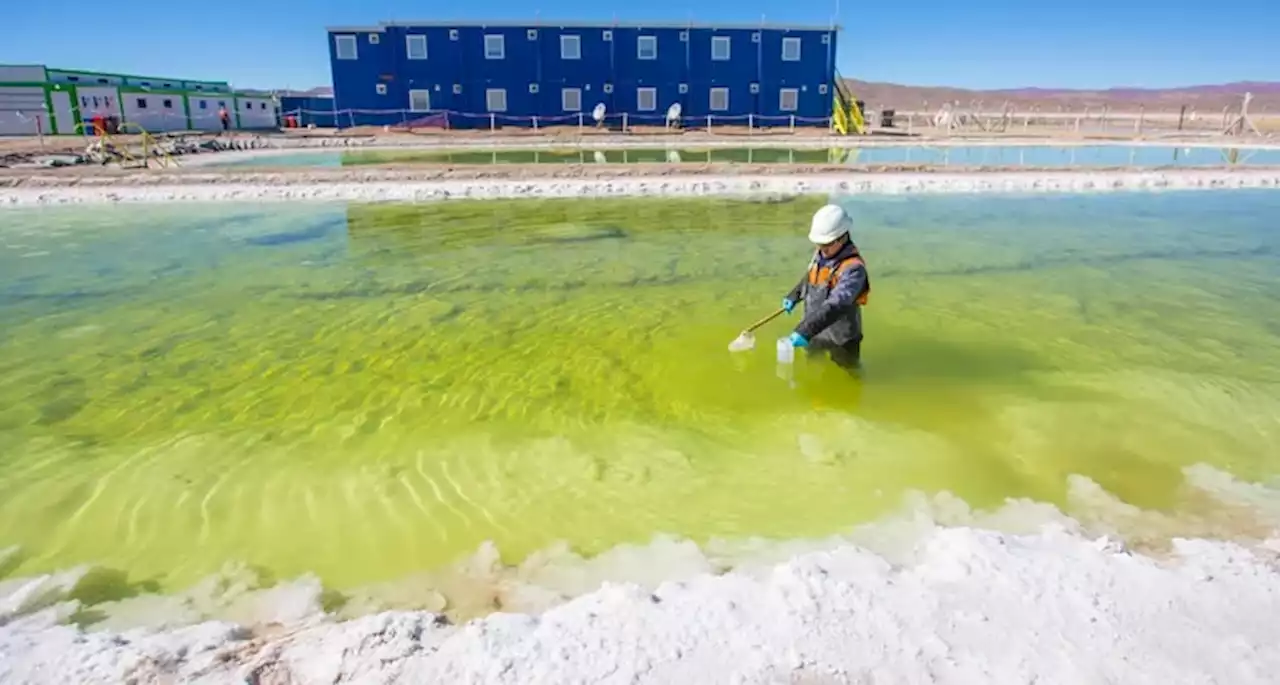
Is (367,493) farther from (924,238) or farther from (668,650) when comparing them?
(924,238)

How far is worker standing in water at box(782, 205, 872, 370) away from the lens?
5953mm

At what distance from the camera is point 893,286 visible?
10430mm

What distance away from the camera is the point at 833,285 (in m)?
6.16

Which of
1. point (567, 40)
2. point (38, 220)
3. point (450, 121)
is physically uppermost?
point (567, 40)

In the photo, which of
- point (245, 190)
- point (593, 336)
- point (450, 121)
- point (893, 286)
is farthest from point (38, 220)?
point (450, 121)

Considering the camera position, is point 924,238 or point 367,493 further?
point 924,238

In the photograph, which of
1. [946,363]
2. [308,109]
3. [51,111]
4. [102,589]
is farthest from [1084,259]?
[308,109]

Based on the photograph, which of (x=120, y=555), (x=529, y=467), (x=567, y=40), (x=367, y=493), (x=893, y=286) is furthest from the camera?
(x=567, y=40)

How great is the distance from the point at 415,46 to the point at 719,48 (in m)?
18.2

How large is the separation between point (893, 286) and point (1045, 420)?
4.59 metres

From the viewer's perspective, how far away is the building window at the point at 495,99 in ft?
151

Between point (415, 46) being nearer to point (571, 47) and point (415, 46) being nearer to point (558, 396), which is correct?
point (571, 47)

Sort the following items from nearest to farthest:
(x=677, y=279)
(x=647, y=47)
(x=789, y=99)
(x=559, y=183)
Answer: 1. (x=677, y=279)
2. (x=559, y=183)
3. (x=647, y=47)
4. (x=789, y=99)

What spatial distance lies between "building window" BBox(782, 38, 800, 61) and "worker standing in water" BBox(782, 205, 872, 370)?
4363 centimetres
